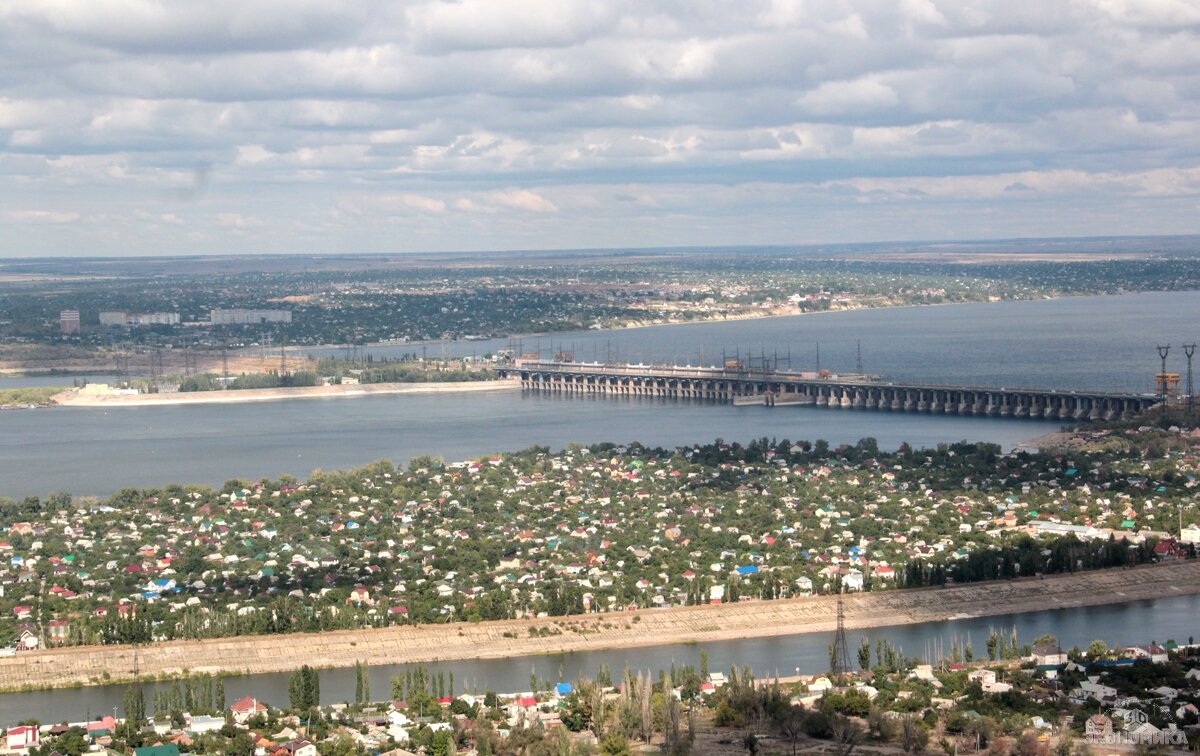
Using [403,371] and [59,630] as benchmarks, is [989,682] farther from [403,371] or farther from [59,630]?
[403,371]

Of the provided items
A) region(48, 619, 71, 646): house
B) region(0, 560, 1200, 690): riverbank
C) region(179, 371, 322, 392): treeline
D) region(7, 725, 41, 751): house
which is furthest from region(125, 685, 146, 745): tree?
region(179, 371, 322, 392): treeline

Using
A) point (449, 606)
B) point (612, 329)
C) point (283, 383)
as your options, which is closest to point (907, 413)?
point (283, 383)

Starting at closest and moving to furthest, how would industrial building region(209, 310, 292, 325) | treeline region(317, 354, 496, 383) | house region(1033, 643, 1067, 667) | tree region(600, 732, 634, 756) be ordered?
tree region(600, 732, 634, 756)
house region(1033, 643, 1067, 667)
treeline region(317, 354, 496, 383)
industrial building region(209, 310, 292, 325)

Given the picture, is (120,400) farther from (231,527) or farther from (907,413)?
(231,527)

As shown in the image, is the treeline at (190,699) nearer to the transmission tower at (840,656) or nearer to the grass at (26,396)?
the transmission tower at (840,656)

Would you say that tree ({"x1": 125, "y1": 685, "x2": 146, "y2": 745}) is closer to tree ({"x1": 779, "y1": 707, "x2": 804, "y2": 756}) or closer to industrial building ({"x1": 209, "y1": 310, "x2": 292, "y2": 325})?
tree ({"x1": 779, "y1": 707, "x2": 804, "y2": 756})

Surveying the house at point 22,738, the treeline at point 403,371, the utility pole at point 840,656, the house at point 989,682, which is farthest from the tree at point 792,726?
the treeline at point 403,371
